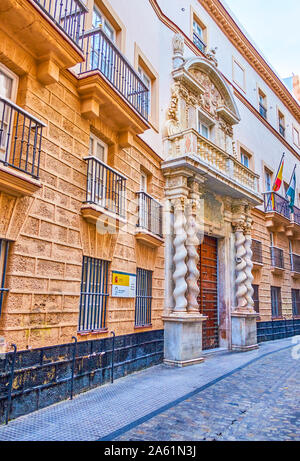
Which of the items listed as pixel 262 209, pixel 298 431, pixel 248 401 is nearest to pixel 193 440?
pixel 298 431

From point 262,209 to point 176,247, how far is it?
26.4ft

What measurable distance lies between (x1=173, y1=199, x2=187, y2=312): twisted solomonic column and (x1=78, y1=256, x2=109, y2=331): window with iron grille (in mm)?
2786

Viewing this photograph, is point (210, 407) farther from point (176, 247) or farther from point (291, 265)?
point (291, 265)

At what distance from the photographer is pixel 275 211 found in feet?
53.3

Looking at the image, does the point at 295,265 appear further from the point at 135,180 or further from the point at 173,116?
the point at 135,180

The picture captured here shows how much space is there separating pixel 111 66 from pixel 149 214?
361 centimetres

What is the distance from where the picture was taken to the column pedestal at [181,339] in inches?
356

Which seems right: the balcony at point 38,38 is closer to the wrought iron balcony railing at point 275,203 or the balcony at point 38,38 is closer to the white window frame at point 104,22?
the white window frame at point 104,22

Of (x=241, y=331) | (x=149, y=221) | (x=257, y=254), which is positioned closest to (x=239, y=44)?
(x=257, y=254)

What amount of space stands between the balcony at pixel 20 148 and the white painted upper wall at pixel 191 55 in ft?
14.3

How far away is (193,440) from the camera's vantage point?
434 cm

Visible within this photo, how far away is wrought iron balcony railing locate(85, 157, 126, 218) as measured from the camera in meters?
6.80

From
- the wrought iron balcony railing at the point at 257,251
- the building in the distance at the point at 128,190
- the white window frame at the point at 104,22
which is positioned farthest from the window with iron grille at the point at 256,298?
the white window frame at the point at 104,22

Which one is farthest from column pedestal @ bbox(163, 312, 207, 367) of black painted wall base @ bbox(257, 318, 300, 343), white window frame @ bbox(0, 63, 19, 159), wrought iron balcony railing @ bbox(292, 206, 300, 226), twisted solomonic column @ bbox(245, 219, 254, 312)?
wrought iron balcony railing @ bbox(292, 206, 300, 226)
